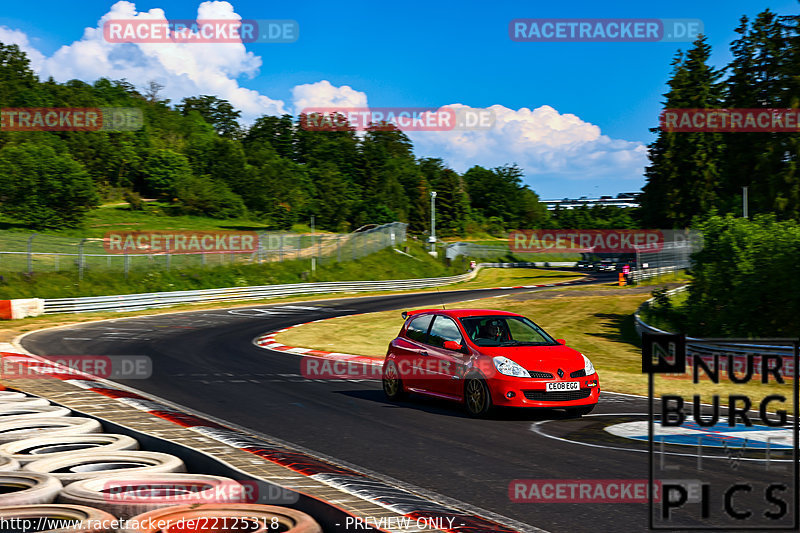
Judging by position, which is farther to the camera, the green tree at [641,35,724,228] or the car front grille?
the green tree at [641,35,724,228]

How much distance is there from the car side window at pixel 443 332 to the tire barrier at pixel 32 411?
5292mm

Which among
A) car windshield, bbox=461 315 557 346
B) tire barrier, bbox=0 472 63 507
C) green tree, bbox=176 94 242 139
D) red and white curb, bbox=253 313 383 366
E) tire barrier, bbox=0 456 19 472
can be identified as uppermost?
green tree, bbox=176 94 242 139

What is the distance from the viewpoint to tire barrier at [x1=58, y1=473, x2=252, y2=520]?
500 centimetres

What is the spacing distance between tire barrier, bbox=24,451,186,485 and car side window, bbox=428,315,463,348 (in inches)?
223

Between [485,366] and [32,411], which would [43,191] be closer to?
[32,411]

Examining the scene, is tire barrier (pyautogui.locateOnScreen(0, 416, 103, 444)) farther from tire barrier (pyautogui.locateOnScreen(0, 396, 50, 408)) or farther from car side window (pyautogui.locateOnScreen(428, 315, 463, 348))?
car side window (pyautogui.locateOnScreen(428, 315, 463, 348))

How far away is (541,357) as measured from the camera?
10609 millimetres

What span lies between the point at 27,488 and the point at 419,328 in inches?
292

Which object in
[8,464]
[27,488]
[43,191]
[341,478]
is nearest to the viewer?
[27,488]

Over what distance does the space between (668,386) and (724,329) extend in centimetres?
1101

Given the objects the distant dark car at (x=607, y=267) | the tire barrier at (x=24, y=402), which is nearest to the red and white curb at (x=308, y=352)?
the tire barrier at (x=24, y=402)

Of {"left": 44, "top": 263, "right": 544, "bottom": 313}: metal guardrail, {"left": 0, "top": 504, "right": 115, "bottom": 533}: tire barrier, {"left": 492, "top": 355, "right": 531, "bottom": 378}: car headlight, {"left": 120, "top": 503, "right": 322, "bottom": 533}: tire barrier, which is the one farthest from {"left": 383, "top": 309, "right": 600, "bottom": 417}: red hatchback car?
{"left": 44, "top": 263, "right": 544, "bottom": 313}: metal guardrail

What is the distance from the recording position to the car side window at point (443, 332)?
11.5m

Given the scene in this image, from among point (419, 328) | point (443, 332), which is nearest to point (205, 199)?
point (419, 328)
